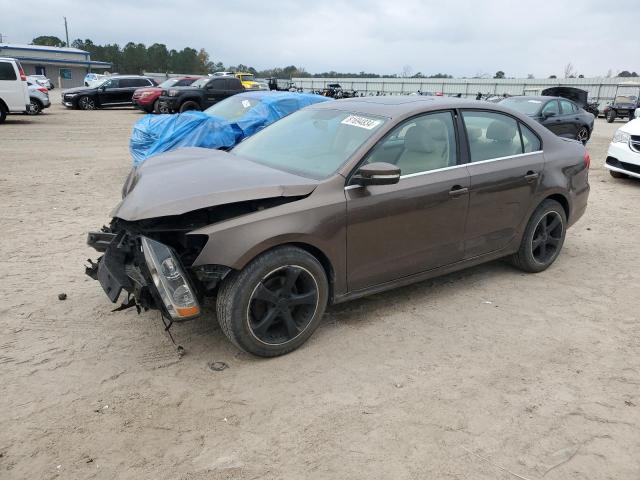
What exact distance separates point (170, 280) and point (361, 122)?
1936 mm

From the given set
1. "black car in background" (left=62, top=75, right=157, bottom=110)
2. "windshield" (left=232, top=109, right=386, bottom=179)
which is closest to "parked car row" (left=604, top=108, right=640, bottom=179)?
"windshield" (left=232, top=109, right=386, bottom=179)

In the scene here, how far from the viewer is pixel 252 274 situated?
10.5 ft

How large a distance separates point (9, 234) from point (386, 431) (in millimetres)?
4968

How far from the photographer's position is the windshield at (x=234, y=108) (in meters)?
9.22

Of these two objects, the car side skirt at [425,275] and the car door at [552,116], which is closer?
the car side skirt at [425,275]

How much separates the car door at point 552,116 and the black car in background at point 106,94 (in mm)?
18618

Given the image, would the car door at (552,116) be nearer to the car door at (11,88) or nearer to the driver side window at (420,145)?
the driver side window at (420,145)

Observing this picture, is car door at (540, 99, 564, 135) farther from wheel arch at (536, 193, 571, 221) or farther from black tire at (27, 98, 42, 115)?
black tire at (27, 98, 42, 115)

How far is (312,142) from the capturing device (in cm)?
415

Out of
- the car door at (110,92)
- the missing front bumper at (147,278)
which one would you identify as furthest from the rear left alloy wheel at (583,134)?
the car door at (110,92)

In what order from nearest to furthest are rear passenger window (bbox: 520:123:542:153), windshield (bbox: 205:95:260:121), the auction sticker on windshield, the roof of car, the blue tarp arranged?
the auction sticker on windshield, the roof of car, rear passenger window (bbox: 520:123:542:153), the blue tarp, windshield (bbox: 205:95:260:121)

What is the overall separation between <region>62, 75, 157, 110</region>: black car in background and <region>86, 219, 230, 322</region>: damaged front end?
2392 cm

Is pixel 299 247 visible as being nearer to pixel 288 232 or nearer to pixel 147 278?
pixel 288 232

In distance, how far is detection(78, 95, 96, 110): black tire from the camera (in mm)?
24344
